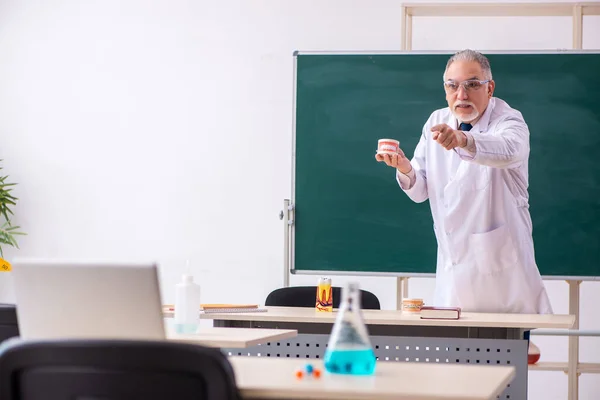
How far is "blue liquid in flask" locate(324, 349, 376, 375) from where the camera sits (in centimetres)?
149

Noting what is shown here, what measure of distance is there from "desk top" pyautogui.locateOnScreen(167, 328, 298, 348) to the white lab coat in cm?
127

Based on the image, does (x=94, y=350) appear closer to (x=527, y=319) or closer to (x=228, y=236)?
(x=527, y=319)

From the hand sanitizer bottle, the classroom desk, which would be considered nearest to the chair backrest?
the classroom desk

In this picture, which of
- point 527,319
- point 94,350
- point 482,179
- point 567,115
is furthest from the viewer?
point 567,115

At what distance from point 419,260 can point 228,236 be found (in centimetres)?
140

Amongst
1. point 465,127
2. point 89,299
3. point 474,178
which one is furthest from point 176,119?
point 89,299

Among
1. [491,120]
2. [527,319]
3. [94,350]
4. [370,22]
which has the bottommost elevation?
[527,319]

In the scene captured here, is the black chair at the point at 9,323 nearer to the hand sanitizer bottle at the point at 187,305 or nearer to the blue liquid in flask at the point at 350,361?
the hand sanitizer bottle at the point at 187,305

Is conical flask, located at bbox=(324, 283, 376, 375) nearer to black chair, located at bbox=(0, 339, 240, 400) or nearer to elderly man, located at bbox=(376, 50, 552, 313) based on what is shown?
black chair, located at bbox=(0, 339, 240, 400)

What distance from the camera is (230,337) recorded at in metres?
2.09

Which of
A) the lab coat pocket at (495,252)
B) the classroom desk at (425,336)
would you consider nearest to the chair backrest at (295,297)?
the classroom desk at (425,336)

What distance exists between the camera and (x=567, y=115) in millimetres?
4418

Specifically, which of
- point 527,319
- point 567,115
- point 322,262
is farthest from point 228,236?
point 527,319

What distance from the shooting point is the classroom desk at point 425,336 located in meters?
2.68
